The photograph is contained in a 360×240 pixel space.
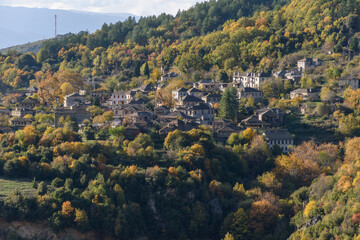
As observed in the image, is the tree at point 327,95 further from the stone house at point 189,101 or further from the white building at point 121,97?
the white building at point 121,97

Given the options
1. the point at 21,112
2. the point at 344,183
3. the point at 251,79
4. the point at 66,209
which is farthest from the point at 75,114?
the point at 344,183

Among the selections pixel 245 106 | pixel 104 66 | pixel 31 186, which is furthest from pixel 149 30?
pixel 31 186

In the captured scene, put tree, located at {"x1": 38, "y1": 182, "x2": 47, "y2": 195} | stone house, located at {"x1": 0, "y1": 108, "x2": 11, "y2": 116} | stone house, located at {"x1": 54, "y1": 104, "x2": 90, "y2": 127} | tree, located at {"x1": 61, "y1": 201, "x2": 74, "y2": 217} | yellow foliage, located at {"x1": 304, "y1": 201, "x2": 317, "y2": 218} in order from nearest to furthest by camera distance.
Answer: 1. tree, located at {"x1": 61, "y1": 201, "x2": 74, "y2": 217}
2. tree, located at {"x1": 38, "y1": 182, "x2": 47, "y2": 195}
3. yellow foliage, located at {"x1": 304, "y1": 201, "x2": 317, "y2": 218}
4. stone house, located at {"x1": 54, "y1": 104, "x2": 90, "y2": 127}
5. stone house, located at {"x1": 0, "y1": 108, "x2": 11, "y2": 116}

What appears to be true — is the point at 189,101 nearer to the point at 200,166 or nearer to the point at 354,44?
the point at 200,166

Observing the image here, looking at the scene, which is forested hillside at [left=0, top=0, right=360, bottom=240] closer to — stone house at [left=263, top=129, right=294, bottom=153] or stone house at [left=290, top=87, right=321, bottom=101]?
Answer: stone house at [left=263, top=129, right=294, bottom=153]

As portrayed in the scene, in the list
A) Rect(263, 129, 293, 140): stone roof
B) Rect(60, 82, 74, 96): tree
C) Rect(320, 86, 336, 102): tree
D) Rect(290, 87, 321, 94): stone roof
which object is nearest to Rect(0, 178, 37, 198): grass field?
Rect(263, 129, 293, 140): stone roof

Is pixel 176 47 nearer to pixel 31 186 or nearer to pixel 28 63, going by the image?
pixel 28 63
